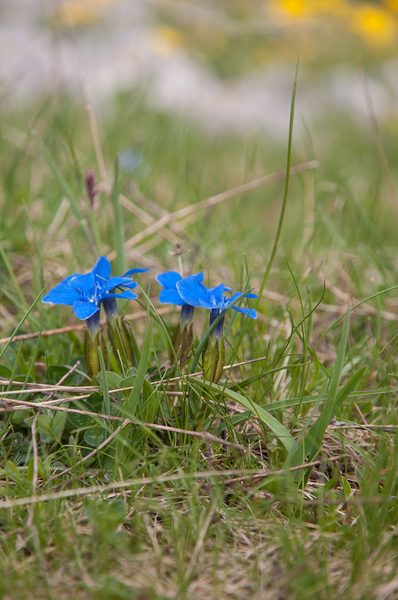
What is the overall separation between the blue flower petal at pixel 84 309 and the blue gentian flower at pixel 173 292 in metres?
0.19

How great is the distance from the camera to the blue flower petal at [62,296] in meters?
1.27

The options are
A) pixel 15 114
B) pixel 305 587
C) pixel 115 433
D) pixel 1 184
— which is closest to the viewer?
pixel 305 587

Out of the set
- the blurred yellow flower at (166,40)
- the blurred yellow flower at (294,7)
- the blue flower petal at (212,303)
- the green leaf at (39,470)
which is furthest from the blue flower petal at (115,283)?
the blurred yellow flower at (294,7)

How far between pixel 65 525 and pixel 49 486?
0.10 metres

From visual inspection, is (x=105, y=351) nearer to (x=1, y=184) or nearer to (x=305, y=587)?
(x=305, y=587)

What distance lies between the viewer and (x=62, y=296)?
4.22 ft

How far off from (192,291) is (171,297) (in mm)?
71

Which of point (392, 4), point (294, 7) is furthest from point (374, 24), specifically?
point (294, 7)

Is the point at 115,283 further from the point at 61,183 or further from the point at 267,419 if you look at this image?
the point at 61,183

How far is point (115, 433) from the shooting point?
1271 millimetres

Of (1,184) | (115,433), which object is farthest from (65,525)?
(1,184)

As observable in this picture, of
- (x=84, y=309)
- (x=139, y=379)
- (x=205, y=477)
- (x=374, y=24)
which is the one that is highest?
(x=374, y=24)

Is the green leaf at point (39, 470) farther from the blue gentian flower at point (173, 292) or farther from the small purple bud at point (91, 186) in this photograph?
the small purple bud at point (91, 186)

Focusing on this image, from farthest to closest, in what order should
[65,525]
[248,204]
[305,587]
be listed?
[248,204]
[65,525]
[305,587]
